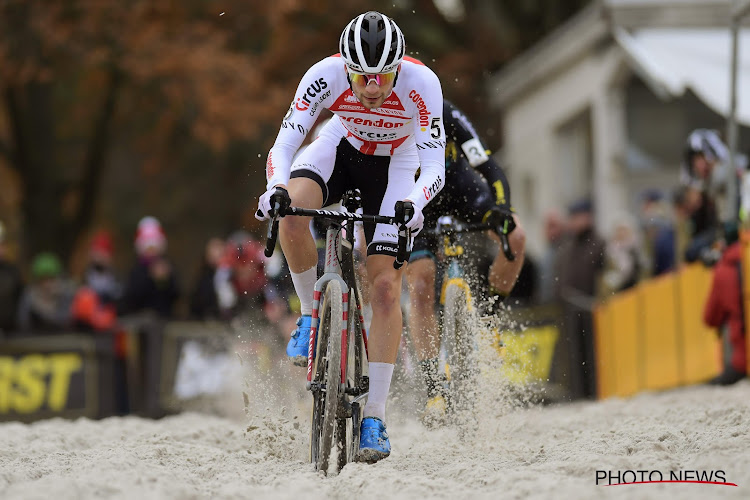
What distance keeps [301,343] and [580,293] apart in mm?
7846

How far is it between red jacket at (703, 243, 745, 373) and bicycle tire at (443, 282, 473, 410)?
10.5 feet

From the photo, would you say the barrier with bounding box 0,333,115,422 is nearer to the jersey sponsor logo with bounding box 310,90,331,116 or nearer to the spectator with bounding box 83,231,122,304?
the spectator with bounding box 83,231,122,304

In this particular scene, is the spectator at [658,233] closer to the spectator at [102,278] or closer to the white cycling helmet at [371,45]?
the spectator at [102,278]

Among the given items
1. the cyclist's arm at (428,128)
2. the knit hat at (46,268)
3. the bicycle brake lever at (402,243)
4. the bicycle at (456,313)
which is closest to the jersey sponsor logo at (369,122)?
the cyclist's arm at (428,128)

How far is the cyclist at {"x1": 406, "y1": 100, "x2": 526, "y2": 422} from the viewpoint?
8.12 metres

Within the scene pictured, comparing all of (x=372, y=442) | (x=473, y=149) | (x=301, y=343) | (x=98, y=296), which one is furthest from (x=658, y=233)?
(x=372, y=442)

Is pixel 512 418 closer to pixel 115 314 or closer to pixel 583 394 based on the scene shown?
pixel 583 394

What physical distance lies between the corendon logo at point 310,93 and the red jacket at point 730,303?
5187 mm

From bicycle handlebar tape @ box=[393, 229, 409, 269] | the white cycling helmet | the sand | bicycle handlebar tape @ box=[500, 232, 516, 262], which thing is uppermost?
the white cycling helmet

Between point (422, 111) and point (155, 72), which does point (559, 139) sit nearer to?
point (155, 72)

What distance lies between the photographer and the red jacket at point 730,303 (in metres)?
10.6

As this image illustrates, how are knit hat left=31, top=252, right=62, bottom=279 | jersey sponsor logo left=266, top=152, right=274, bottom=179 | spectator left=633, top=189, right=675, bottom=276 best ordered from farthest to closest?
knit hat left=31, top=252, right=62, bottom=279, spectator left=633, top=189, right=675, bottom=276, jersey sponsor logo left=266, top=152, right=274, bottom=179

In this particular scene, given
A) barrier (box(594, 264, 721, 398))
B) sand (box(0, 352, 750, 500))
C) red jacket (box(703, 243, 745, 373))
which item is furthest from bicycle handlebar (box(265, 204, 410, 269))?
barrier (box(594, 264, 721, 398))

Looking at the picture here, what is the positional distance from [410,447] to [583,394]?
20.1 ft
